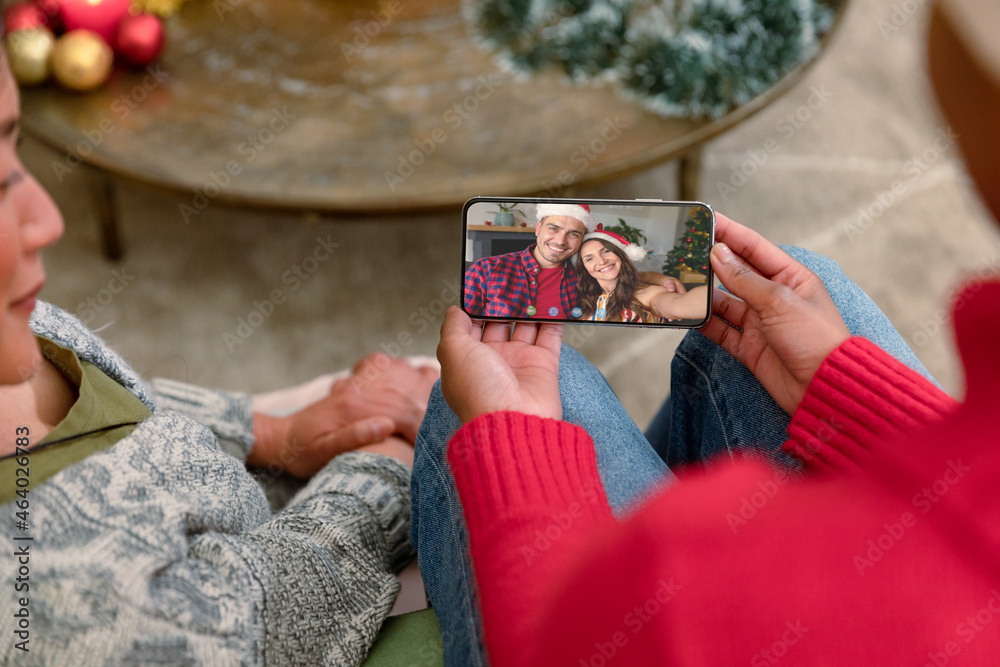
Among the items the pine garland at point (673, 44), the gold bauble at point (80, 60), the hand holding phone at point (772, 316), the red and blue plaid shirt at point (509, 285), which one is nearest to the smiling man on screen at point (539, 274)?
the red and blue plaid shirt at point (509, 285)

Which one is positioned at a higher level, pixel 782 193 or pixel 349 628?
pixel 349 628

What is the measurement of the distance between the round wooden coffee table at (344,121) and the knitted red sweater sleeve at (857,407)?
67 centimetres

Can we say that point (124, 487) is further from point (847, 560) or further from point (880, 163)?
point (880, 163)

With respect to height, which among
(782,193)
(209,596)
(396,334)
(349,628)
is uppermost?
(209,596)

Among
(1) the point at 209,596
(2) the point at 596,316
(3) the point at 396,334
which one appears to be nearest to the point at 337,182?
(3) the point at 396,334

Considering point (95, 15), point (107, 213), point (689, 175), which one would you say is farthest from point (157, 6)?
point (689, 175)

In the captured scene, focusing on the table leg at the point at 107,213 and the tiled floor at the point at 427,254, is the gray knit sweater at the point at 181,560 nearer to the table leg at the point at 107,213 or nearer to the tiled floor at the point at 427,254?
the tiled floor at the point at 427,254

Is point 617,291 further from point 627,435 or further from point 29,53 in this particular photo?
point 29,53

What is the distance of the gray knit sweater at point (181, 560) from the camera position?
1.64 ft

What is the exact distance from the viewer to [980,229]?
172cm

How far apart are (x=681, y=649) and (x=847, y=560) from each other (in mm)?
116

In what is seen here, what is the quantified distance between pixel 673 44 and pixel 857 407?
95 centimetres

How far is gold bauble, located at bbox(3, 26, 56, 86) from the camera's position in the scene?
4.38 ft

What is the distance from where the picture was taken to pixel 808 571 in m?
0.46
